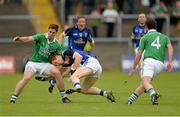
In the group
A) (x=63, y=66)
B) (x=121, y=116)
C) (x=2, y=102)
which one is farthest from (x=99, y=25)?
(x=121, y=116)

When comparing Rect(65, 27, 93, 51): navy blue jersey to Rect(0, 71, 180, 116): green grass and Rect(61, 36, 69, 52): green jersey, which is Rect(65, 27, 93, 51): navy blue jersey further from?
Rect(0, 71, 180, 116): green grass

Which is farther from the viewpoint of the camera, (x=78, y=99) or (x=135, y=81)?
(x=135, y=81)

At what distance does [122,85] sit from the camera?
92.5 ft

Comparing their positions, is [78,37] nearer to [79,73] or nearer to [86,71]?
[86,71]

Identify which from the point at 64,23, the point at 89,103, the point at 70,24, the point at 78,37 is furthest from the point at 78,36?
the point at 64,23

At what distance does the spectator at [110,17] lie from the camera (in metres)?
39.1

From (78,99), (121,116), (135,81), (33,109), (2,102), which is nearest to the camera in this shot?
(121,116)

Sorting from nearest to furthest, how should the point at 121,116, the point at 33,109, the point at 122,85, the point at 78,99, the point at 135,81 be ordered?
the point at 121,116 < the point at 33,109 < the point at 78,99 < the point at 122,85 < the point at 135,81

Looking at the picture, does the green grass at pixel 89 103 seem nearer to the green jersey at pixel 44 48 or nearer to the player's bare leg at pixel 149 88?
the player's bare leg at pixel 149 88

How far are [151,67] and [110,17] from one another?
64.6ft

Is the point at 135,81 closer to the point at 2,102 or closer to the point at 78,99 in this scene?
the point at 78,99

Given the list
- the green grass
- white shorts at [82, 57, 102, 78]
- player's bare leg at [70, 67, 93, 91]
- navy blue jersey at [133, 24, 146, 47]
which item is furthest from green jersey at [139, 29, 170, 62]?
navy blue jersey at [133, 24, 146, 47]

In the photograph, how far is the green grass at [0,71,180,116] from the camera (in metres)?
18.0

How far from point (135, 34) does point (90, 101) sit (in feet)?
24.3
